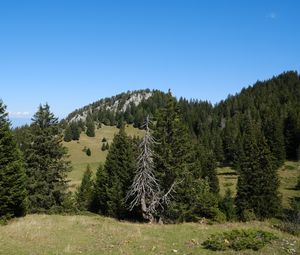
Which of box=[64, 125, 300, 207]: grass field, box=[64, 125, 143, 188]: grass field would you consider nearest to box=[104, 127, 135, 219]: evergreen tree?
box=[64, 125, 300, 207]: grass field

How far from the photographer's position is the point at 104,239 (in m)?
20.3

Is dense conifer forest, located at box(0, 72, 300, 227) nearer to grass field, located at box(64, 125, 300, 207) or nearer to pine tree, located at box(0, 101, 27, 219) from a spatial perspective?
pine tree, located at box(0, 101, 27, 219)

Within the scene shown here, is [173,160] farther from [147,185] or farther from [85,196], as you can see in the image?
[85,196]

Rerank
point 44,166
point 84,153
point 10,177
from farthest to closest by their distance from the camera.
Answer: point 84,153
point 44,166
point 10,177

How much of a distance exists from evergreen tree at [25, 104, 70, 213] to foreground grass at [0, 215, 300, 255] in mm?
15056

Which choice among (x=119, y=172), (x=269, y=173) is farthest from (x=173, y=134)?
(x=269, y=173)

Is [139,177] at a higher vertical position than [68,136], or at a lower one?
lower

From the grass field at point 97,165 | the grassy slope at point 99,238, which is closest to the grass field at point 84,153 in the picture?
the grass field at point 97,165

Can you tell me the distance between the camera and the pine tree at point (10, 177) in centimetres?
2803

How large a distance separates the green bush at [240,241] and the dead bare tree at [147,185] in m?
13.5

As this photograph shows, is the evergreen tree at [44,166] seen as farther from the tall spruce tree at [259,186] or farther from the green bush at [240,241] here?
the tall spruce tree at [259,186]

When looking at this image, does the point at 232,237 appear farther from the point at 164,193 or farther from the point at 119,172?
the point at 119,172

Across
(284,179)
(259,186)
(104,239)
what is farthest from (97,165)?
(104,239)

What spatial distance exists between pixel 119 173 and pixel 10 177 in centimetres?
Answer: 1775
